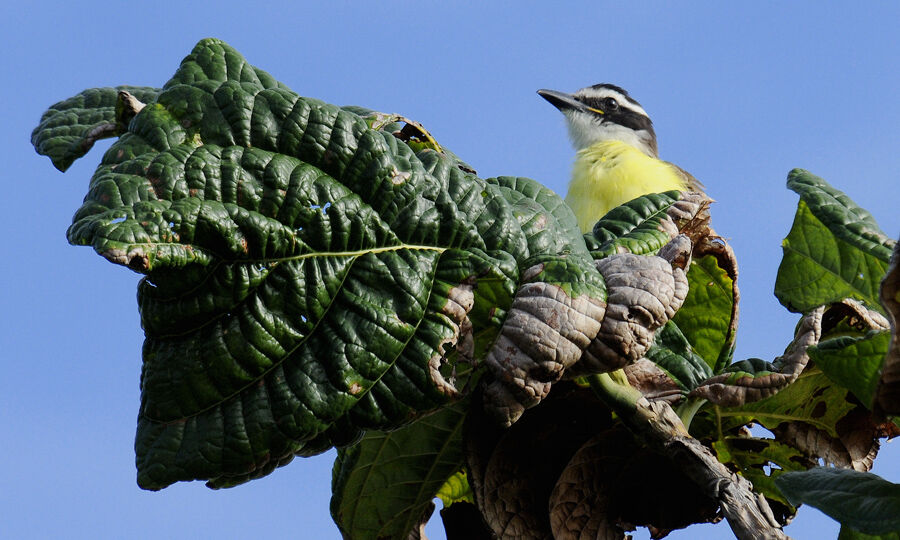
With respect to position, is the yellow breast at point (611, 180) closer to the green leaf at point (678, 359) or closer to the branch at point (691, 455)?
the green leaf at point (678, 359)

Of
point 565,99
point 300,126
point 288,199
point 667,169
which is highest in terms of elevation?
point 565,99

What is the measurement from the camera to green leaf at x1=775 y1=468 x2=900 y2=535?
1.32m

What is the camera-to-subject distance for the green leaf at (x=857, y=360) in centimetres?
151

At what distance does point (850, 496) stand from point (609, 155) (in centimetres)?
556

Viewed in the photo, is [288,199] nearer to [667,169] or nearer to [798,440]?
[798,440]

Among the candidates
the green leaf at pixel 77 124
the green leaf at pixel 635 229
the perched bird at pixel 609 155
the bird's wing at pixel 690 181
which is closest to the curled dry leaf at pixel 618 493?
the green leaf at pixel 635 229

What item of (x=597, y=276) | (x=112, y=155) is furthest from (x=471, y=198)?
(x=112, y=155)

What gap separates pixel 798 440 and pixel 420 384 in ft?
3.05

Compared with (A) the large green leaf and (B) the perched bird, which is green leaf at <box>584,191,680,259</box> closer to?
(A) the large green leaf

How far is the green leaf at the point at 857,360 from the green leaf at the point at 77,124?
1.39 metres

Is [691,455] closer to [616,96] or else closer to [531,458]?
[531,458]

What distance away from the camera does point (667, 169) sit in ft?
21.6

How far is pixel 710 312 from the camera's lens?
7.02ft

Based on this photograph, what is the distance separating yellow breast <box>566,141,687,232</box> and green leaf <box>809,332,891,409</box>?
4164mm
